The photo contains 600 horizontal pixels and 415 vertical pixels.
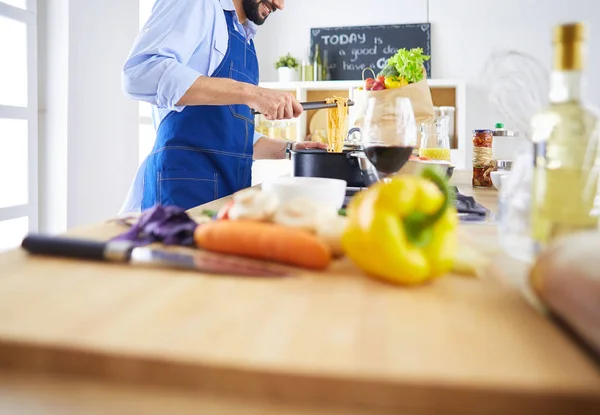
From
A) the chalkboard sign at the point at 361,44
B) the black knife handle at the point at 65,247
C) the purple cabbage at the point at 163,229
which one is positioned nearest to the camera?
the black knife handle at the point at 65,247

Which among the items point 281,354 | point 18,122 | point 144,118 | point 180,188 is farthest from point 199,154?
point 144,118

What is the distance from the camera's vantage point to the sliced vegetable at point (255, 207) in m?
0.71

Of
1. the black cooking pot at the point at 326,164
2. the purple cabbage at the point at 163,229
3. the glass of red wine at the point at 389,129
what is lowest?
the purple cabbage at the point at 163,229

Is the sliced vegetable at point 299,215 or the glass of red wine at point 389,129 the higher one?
the glass of red wine at point 389,129

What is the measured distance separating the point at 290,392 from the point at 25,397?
0.63 feet

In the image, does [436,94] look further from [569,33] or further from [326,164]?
[569,33]

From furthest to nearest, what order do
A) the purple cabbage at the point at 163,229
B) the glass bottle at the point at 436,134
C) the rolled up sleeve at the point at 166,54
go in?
1. the glass bottle at the point at 436,134
2. the rolled up sleeve at the point at 166,54
3. the purple cabbage at the point at 163,229

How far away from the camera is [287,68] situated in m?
4.69

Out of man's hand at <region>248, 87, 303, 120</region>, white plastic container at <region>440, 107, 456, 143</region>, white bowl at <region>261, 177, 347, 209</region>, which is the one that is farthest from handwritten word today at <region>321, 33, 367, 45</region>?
white bowl at <region>261, 177, 347, 209</region>

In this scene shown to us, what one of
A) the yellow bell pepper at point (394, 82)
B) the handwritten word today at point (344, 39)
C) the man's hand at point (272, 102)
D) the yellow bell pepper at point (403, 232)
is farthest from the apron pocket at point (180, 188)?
the handwritten word today at point (344, 39)

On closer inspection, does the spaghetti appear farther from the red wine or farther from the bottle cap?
the bottle cap

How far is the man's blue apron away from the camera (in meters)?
1.88

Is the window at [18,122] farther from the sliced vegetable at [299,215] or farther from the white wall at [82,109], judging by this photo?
the sliced vegetable at [299,215]

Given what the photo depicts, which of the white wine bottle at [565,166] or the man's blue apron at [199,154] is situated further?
the man's blue apron at [199,154]
